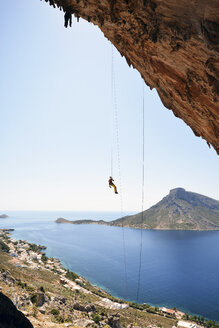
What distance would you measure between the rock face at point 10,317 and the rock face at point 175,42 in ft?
63.1

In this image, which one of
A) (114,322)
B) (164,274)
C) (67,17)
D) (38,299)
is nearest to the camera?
(67,17)

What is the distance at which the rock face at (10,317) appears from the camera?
42.7ft

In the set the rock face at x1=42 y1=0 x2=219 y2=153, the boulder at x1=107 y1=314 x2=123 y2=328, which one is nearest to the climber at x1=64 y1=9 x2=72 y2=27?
the rock face at x1=42 y1=0 x2=219 y2=153

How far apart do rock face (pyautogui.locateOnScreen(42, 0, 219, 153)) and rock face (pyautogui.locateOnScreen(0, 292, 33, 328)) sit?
19219 millimetres

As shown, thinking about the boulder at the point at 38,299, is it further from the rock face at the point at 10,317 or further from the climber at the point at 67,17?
the climber at the point at 67,17

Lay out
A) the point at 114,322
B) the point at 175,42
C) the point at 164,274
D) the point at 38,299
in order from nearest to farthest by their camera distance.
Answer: the point at 175,42 < the point at 38,299 < the point at 114,322 < the point at 164,274

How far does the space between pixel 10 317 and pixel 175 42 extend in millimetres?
20506

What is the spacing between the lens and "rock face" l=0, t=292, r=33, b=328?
13.0 metres

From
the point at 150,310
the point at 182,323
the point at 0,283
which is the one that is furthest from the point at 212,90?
the point at 150,310

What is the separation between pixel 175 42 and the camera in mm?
8031

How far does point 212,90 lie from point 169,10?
12.9ft

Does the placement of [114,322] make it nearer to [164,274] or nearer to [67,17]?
[67,17]

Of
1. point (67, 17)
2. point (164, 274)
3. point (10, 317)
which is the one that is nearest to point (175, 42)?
point (67, 17)

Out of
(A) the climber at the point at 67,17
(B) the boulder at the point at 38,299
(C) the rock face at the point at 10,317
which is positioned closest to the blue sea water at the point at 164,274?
(B) the boulder at the point at 38,299
